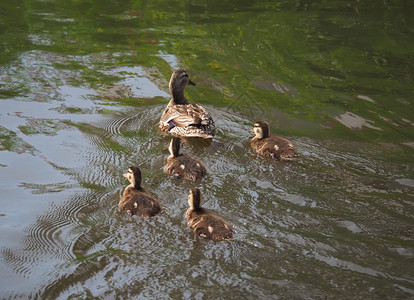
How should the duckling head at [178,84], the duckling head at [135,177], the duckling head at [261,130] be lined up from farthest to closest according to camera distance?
1. the duckling head at [178,84]
2. the duckling head at [261,130]
3. the duckling head at [135,177]

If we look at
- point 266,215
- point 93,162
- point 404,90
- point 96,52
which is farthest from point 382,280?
point 96,52

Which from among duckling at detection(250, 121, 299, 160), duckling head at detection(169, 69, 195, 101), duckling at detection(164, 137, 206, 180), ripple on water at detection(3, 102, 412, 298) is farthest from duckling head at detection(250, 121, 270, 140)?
duckling head at detection(169, 69, 195, 101)

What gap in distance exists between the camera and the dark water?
15.7ft

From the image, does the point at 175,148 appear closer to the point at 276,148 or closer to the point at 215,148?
the point at 215,148

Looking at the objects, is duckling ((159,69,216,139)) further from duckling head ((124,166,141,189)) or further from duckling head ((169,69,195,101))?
duckling head ((124,166,141,189))

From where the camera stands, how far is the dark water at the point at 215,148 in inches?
189

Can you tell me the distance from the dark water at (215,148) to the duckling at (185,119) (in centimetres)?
17

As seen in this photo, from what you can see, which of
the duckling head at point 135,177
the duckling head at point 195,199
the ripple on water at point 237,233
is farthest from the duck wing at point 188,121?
the duckling head at point 195,199

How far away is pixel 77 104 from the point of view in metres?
8.31

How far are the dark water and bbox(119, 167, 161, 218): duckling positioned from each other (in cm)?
9

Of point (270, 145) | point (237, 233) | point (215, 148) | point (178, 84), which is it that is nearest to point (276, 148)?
point (270, 145)

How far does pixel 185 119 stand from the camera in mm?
7668

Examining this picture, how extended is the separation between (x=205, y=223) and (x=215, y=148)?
77.7 inches

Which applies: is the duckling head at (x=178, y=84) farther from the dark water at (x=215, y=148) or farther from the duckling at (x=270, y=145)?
the duckling at (x=270, y=145)
